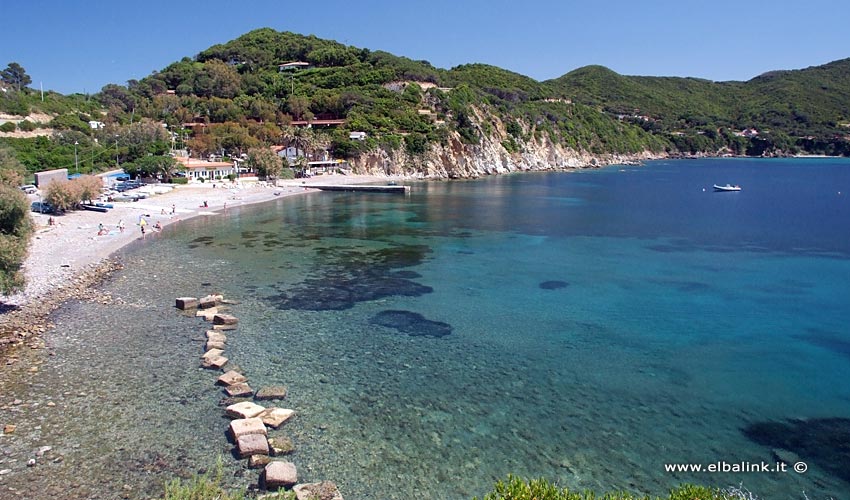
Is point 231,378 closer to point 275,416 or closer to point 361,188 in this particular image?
point 275,416

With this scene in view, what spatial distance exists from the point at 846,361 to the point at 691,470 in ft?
38.9

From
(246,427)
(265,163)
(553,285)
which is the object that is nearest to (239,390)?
(246,427)

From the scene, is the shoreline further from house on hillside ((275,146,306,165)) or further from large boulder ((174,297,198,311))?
house on hillside ((275,146,306,165))

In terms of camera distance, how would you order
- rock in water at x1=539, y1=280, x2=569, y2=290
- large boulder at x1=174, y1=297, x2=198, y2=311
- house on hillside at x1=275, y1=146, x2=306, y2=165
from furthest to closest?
house on hillside at x1=275, y1=146, x2=306, y2=165 < rock in water at x1=539, y1=280, x2=569, y2=290 < large boulder at x1=174, y1=297, x2=198, y2=311

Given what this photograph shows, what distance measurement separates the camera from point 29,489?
1188cm

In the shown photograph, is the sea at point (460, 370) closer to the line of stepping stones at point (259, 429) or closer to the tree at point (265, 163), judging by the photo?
the line of stepping stones at point (259, 429)

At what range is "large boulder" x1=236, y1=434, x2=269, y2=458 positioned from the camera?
43.9ft

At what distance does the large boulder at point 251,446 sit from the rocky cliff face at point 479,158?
88.3 metres

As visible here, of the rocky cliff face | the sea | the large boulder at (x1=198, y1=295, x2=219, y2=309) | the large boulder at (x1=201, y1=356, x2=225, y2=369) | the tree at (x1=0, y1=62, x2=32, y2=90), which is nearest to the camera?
the sea

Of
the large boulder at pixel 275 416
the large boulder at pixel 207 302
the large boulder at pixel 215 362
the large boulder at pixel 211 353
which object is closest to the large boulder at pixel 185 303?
the large boulder at pixel 207 302

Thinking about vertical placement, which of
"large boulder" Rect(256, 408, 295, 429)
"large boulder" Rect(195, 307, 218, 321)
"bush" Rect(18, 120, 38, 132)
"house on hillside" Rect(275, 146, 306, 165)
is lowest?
"large boulder" Rect(256, 408, 295, 429)

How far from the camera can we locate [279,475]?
12352 millimetres

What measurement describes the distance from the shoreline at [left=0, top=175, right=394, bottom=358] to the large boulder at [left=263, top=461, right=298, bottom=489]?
1253cm

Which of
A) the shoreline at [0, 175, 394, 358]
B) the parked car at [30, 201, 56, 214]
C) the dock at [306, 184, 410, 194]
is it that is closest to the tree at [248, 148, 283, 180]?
→ the dock at [306, 184, 410, 194]
